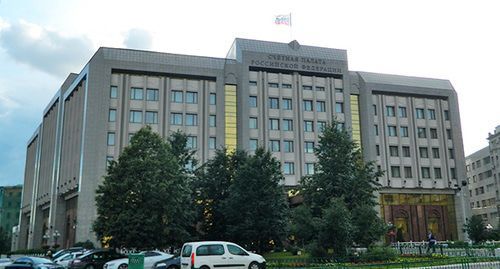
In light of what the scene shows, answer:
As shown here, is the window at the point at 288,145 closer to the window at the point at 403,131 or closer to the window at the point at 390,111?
the window at the point at 390,111

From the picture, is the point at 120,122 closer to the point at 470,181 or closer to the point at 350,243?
the point at 350,243

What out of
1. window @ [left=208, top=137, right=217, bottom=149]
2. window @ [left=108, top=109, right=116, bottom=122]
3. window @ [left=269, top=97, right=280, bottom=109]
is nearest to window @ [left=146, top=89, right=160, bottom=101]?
window @ [left=108, top=109, right=116, bottom=122]

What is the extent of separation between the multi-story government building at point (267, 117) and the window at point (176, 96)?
0.46 ft

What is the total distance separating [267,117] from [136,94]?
17992 millimetres

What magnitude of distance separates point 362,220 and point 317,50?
4565 cm

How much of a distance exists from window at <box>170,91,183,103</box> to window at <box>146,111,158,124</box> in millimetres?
3127

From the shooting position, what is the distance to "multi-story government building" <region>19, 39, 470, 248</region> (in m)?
62.5

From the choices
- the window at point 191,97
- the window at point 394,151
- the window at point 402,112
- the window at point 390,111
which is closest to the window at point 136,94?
the window at point 191,97

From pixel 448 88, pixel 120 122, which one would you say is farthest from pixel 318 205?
pixel 448 88

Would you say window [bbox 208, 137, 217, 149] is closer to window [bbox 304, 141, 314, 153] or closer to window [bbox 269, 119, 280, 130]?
window [bbox 269, 119, 280, 130]

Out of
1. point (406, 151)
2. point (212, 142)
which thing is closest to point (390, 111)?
point (406, 151)

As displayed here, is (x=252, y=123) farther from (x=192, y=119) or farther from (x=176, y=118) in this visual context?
(x=176, y=118)

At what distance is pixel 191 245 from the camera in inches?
903

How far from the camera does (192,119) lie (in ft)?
214
